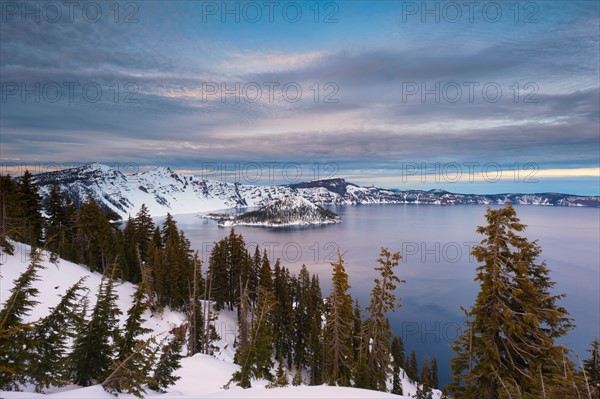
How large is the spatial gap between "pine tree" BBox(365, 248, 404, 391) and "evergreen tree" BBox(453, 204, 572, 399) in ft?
18.3

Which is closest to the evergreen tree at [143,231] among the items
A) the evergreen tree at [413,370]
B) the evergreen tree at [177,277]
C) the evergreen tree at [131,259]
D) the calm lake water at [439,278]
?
the evergreen tree at [131,259]

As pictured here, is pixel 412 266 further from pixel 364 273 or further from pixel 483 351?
pixel 483 351

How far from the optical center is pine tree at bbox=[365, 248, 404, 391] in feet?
63.1

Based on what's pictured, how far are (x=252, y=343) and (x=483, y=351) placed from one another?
979 cm

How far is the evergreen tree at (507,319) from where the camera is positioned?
12773mm

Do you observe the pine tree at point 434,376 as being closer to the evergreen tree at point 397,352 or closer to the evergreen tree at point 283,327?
the evergreen tree at point 397,352

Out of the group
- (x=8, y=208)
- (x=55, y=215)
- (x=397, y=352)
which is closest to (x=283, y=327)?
(x=397, y=352)

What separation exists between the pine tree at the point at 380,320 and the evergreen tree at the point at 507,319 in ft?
18.3

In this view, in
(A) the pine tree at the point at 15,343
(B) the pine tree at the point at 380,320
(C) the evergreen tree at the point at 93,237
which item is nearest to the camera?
(A) the pine tree at the point at 15,343

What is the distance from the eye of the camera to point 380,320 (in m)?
19.9

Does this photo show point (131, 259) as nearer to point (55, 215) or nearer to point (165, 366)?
point (55, 215)

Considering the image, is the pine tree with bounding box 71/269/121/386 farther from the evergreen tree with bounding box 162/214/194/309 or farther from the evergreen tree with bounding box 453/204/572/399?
the evergreen tree with bounding box 162/214/194/309

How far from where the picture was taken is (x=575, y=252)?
11488 centimetres

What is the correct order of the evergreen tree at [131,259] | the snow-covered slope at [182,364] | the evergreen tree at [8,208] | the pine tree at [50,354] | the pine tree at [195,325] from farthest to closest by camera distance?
the evergreen tree at [131,259], the evergreen tree at [8,208], the pine tree at [195,325], the pine tree at [50,354], the snow-covered slope at [182,364]
